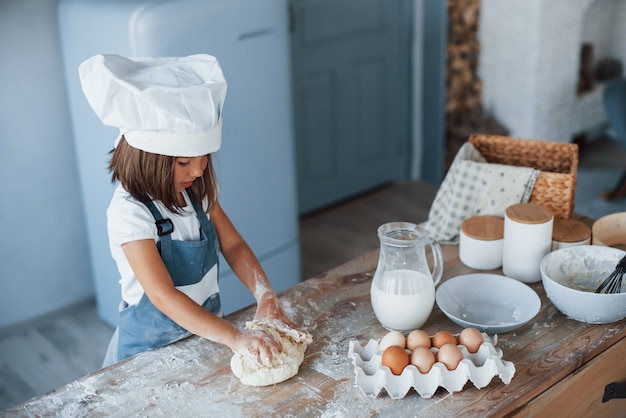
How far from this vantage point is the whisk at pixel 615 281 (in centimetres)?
172

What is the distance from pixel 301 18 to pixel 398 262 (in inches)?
87.8

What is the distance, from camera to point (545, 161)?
7.06 feet

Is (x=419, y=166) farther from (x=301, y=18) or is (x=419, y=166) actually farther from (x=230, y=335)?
(x=230, y=335)

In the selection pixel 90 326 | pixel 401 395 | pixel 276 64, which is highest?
pixel 276 64

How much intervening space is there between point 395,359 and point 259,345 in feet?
0.88

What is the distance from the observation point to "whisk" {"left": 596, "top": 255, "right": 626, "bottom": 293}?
1725 millimetres

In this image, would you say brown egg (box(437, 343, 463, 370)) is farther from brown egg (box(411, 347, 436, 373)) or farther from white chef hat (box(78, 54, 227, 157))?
white chef hat (box(78, 54, 227, 157))

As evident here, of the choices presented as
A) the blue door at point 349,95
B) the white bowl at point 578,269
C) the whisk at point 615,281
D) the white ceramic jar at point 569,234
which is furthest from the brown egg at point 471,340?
the blue door at point 349,95

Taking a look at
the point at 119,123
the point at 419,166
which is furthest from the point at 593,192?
the point at 119,123

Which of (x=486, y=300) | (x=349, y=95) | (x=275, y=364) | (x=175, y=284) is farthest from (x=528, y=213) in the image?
(x=349, y=95)

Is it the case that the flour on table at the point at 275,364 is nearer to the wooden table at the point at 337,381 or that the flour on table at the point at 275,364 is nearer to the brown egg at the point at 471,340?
the wooden table at the point at 337,381

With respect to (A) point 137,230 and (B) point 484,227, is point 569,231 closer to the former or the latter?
(B) point 484,227

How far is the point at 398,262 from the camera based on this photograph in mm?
1646

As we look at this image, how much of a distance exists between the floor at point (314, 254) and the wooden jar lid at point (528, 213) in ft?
5.59
